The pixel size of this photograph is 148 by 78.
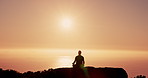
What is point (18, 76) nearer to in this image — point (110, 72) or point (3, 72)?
point (3, 72)

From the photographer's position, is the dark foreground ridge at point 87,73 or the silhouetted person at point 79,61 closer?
the silhouetted person at point 79,61

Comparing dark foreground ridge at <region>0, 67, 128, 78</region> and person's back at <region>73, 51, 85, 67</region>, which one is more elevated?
person's back at <region>73, 51, 85, 67</region>

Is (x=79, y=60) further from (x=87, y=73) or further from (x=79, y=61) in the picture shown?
(x=87, y=73)

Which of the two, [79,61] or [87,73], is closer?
[79,61]

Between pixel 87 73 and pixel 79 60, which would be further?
pixel 87 73

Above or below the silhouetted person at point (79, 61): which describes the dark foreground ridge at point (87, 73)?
below

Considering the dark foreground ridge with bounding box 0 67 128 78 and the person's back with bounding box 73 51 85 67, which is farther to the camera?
the dark foreground ridge with bounding box 0 67 128 78

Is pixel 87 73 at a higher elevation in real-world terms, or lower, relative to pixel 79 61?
lower

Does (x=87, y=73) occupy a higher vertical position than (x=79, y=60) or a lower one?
lower

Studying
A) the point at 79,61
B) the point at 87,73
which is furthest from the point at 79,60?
the point at 87,73

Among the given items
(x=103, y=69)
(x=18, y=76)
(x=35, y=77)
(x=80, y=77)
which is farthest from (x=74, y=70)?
(x=18, y=76)

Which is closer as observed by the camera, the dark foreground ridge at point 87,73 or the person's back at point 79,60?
the person's back at point 79,60

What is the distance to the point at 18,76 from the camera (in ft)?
133

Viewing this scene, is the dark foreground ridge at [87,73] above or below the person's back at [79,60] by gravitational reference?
below
